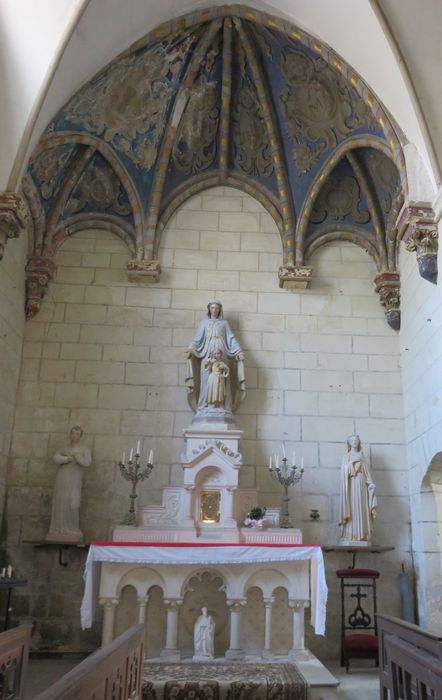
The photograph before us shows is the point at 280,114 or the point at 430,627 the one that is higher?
the point at 280,114

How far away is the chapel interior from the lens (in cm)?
789

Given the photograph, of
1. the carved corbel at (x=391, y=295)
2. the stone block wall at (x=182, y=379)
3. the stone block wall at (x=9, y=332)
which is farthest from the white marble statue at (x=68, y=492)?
the carved corbel at (x=391, y=295)

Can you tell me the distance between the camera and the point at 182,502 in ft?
28.3

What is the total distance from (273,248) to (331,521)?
14.3 ft

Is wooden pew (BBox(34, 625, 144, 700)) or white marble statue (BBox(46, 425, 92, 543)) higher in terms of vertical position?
white marble statue (BBox(46, 425, 92, 543))

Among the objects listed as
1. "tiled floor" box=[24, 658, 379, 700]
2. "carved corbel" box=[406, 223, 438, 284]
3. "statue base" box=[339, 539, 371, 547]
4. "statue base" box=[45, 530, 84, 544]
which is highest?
"carved corbel" box=[406, 223, 438, 284]

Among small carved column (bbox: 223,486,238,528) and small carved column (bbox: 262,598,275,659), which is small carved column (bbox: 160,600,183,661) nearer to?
small carved column (bbox: 262,598,275,659)

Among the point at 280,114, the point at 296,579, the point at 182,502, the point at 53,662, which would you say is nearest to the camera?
the point at 296,579

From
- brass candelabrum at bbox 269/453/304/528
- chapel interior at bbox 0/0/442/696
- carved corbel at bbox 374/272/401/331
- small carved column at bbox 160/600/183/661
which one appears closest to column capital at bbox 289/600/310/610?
chapel interior at bbox 0/0/442/696

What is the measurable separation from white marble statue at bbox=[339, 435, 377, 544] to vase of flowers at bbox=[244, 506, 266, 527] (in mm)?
1177

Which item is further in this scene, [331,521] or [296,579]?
[331,521]

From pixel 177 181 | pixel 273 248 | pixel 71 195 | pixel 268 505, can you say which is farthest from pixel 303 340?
pixel 71 195

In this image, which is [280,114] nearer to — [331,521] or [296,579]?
[331,521]

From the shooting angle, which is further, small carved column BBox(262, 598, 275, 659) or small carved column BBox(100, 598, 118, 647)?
small carved column BBox(100, 598, 118, 647)
